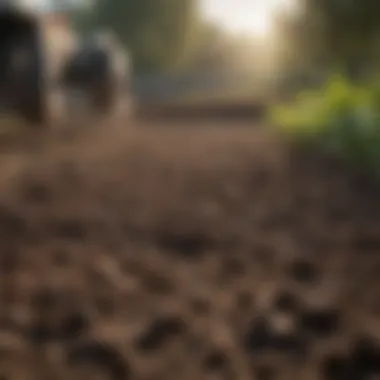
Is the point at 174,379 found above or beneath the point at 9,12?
beneath

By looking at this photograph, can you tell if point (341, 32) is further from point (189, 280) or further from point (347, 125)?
point (189, 280)

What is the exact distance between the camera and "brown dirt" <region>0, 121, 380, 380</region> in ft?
4.33

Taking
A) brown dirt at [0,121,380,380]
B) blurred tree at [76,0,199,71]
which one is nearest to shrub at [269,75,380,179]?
brown dirt at [0,121,380,380]

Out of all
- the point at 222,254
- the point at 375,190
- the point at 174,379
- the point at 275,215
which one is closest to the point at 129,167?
the point at 375,190

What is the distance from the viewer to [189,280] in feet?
6.19

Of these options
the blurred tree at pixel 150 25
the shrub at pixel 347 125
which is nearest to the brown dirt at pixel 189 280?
the shrub at pixel 347 125

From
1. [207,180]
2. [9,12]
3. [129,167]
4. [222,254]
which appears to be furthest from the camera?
[9,12]

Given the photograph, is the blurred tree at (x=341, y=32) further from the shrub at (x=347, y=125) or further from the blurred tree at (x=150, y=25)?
the blurred tree at (x=150, y=25)

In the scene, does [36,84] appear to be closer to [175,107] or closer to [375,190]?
[375,190]

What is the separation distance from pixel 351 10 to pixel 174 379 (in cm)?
818

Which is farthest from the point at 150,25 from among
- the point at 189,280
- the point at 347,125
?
the point at 189,280

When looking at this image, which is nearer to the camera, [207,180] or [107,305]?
[107,305]

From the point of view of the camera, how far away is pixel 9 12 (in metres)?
8.05

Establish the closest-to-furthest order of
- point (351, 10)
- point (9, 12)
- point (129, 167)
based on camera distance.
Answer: point (129, 167), point (9, 12), point (351, 10)
